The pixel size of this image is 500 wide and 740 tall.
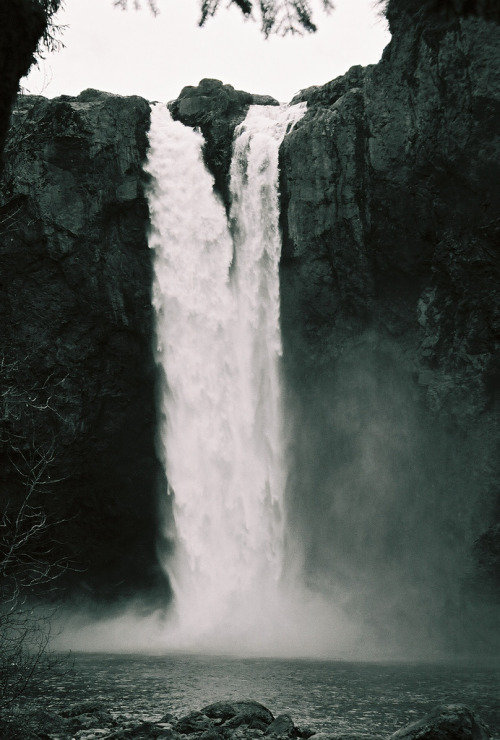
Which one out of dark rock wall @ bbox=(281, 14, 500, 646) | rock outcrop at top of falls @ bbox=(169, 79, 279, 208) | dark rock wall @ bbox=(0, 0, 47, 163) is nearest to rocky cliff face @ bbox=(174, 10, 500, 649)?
dark rock wall @ bbox=(281, 14, 500, 646)

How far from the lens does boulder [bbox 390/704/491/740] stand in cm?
986

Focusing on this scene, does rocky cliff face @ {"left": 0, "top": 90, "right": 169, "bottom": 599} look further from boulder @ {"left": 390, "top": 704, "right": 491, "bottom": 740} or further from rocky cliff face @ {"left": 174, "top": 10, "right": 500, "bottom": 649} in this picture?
boulder @ {"left": 390, "top": 704, "right": 491, "bottom": 740}

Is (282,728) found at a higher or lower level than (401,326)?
lower

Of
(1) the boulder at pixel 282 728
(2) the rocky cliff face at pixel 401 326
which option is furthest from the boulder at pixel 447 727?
(2) the rocky cliff face at pixel 401 326

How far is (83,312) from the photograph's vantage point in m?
25.0

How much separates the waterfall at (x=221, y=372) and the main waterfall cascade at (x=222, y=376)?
37mm

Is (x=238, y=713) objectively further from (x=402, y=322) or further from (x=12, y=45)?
(x=402, y=322)

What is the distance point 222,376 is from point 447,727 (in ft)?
56.0

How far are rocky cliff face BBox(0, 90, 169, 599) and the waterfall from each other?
3.07 ft

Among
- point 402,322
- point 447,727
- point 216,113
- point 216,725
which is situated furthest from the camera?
point 216,113

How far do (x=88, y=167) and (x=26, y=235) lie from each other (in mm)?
3184

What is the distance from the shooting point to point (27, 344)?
80.6 feet

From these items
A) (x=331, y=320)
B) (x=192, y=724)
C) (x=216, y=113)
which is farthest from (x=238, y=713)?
(x=216, y=113)

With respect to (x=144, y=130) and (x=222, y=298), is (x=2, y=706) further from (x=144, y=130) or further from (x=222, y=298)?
(x=144, y=130)
